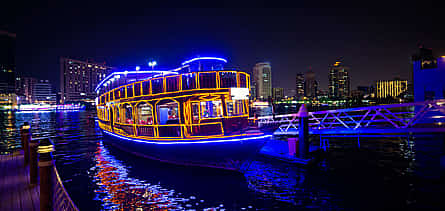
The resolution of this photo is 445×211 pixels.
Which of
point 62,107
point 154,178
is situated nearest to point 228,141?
point 154,178

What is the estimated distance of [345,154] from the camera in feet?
52.0

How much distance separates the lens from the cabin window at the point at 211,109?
14.4m

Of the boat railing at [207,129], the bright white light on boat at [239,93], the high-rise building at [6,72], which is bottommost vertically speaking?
the boat railing at [207,129]

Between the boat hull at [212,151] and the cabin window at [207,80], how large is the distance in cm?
256

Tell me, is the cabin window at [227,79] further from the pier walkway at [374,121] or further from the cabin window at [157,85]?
the cabin window at [157,85]

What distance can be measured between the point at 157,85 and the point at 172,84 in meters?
1.16

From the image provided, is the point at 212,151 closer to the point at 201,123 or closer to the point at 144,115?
the point at 201,123

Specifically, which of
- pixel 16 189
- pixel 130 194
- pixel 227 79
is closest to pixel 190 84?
pixel 227 79

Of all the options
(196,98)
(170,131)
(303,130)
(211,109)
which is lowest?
(303,130)

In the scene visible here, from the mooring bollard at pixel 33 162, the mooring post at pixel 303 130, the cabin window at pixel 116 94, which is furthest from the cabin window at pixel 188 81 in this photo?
the cabin window at pixel 116 94

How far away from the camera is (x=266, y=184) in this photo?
10.3 metres

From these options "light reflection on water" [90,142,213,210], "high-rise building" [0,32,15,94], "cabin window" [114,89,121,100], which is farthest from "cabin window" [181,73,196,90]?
"high-rise building" [0,32,15,94]

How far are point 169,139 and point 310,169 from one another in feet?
24.5

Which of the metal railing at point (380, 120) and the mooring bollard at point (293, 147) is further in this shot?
the mooring bollard at point (293, 147)
